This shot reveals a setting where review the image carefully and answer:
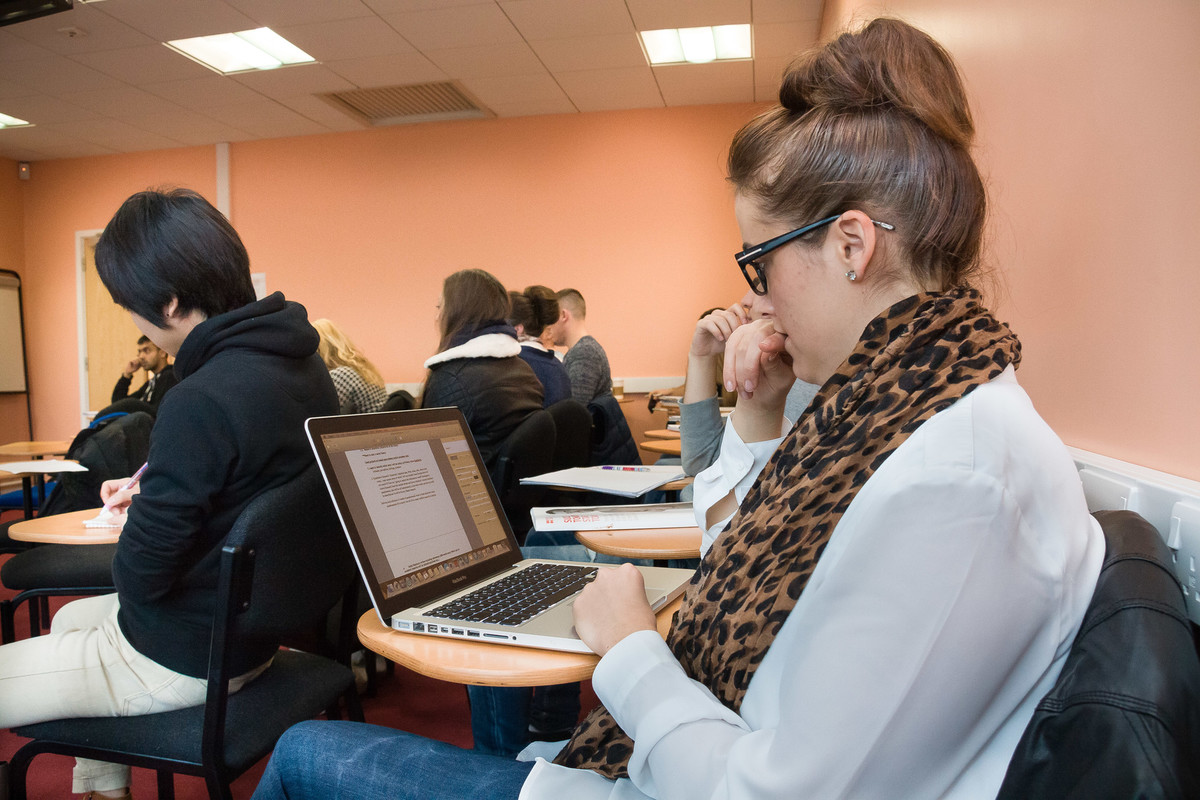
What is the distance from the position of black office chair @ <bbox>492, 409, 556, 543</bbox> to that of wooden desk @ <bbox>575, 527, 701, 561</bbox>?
0.96m

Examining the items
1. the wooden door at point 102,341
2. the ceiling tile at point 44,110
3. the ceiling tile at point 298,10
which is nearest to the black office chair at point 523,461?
the ceiling tile at point 298,10

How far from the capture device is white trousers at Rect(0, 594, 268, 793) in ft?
4.16

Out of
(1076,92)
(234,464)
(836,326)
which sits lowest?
(234,464)

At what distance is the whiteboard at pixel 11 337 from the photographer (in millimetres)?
6965

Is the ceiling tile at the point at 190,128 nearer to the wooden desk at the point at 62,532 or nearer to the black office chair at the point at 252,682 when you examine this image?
the wooden desk at the point at 62,532

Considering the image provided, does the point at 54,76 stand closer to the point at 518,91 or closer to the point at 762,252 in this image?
the point at 518,91

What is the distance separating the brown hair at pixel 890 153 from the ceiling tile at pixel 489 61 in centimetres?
437

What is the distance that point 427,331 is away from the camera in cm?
633

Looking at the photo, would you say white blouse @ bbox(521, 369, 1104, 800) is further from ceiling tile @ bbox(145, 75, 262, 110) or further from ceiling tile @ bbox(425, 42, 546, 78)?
ceiling tile @ bbox(145, 75, 262, 110)

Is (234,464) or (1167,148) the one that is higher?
(1167,148)

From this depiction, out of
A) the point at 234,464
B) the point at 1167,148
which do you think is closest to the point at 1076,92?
the point at 1167,148

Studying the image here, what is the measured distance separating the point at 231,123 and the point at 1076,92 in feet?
21.2

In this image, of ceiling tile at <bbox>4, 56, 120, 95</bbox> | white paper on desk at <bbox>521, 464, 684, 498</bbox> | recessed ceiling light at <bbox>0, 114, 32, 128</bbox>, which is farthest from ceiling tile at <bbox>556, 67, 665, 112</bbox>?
recessed ceiling light at <bbox>0, 114, 32, 128</bbox>

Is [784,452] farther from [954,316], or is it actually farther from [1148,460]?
[1148,460]
